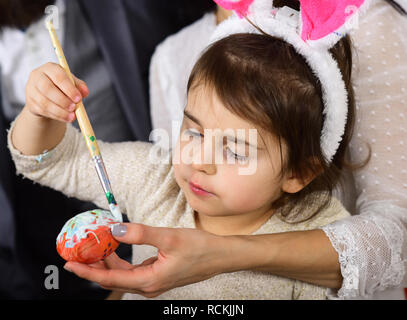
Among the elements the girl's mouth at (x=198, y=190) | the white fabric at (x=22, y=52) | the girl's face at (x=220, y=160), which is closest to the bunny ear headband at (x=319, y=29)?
the girl's face at (x=220, y=160)

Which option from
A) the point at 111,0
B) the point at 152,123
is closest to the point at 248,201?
the point at 152,123

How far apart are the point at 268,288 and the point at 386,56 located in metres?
0.54

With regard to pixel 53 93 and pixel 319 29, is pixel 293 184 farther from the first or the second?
A: pixel 53 93

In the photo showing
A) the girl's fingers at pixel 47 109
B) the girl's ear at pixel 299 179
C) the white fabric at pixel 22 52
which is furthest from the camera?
the white fabric at pixel 22 52

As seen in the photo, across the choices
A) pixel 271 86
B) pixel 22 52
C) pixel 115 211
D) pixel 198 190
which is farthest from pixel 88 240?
pixel 22 52

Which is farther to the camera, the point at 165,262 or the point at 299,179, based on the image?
the point at 299,179

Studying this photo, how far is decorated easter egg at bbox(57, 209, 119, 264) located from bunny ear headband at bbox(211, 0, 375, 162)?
0.41 m

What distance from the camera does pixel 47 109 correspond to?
2.39 feet

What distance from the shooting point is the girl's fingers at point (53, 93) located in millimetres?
709

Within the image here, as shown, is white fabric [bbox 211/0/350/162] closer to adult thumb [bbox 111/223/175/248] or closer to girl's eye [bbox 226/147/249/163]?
girl's eye [bbox 226/147/249/163]

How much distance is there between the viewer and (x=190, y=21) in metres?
1.33

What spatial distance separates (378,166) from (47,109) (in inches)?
25.4

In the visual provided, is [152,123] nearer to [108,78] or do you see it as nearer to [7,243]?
[108,78]

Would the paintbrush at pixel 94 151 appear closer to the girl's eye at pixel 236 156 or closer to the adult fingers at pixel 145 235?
the adult fingers at pixel 145 235
